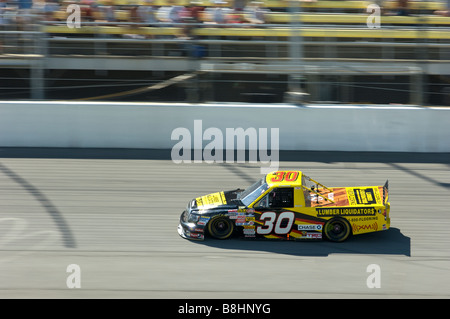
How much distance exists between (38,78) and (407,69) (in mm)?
7266

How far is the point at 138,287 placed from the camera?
5820 mm

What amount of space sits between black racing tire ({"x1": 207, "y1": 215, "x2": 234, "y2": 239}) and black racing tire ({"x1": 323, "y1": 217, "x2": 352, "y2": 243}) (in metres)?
1.15

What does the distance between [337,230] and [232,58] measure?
537 cm

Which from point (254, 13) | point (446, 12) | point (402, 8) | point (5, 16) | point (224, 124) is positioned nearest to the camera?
point (224, 124)

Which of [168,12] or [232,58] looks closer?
[232,58]

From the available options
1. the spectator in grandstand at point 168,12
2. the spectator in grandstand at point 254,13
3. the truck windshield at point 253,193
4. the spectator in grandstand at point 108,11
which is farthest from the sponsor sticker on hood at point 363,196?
the spectator in grandstand at point 108,11

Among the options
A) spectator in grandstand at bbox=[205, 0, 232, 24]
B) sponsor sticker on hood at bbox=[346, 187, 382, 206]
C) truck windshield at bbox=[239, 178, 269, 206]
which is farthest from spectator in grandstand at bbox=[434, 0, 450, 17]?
truck windshield at bbox=[239, 178, 269, 206]

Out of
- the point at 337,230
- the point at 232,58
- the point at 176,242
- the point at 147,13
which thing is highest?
→ the point at 147,13

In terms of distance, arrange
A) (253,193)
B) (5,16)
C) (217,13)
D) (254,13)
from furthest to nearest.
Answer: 1. (254,13)
2. (217,13)
3. (5,16)
4. (253,193)

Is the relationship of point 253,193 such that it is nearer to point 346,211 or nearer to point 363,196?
point 346,211

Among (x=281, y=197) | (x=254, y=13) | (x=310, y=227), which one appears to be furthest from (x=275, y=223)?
(x=254, y=13)

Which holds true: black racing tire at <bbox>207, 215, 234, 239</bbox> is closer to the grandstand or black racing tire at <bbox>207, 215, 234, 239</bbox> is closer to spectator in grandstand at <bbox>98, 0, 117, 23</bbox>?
the grandstand

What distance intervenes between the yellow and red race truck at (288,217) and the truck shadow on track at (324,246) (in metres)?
0.08

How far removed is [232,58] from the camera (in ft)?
37.3
